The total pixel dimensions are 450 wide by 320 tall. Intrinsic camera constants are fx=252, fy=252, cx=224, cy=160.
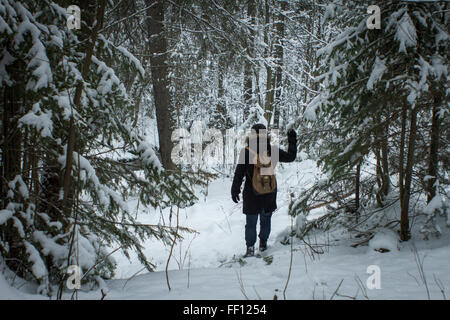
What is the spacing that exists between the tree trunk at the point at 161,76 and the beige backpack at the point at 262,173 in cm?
346

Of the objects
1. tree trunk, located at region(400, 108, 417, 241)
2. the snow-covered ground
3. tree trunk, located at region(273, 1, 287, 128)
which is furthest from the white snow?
tree trunk, located at region(273, 1, 287, 128)

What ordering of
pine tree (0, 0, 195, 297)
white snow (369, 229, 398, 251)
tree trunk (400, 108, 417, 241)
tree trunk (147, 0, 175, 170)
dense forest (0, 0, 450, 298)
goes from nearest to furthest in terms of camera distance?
pine tree (0, 0, 195, 297), dense forest (0, 0, 450, 298), tree trunk (400, 108, 417, 241), white snow (369, 229, 398, 251), tree trunk (147, 0, 175, 170)

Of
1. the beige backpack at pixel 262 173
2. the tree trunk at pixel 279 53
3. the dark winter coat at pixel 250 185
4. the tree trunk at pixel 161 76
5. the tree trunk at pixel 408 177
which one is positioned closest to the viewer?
the tree trunk at pixel 408 177

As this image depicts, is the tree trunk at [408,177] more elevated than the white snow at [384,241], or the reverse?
the tree trunk at [408,177]

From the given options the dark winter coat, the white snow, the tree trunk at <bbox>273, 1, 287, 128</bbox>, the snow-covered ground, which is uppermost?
the tree trunk at <bbox>273, 1, 287, 128</bbox>

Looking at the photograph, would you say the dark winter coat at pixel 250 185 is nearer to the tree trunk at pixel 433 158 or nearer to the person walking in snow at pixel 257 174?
the person walking in snow at pixel 257 174

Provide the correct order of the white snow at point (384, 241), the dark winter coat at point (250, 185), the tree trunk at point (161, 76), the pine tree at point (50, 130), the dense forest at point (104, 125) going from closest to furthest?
1. the pine tree at point (50, 130)
2. the dense forest at point (104, 125)
3. the white snow at point (384, 241)
4. the dark winter coat at point (250, 185)
5. the tree trunk at point (161, 76)

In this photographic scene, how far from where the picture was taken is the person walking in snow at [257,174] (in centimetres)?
404

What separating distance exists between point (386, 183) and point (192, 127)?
50.7 ft

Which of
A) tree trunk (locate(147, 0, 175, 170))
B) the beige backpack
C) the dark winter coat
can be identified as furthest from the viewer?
tree trunk (locate(147, 0, 175, 170))

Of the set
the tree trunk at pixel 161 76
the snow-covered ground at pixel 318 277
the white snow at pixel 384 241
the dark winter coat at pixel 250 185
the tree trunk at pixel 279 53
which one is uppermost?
the tree trunk at pixel 279 53

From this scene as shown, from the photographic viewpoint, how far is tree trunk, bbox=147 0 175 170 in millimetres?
6094

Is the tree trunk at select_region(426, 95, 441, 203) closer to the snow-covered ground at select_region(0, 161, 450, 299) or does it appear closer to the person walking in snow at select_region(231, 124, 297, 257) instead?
the snow-covered ground at select_region(0, 161, 450, 299)

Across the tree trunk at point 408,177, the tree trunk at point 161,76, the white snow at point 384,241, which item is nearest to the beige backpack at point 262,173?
the white snow at point 384,241
